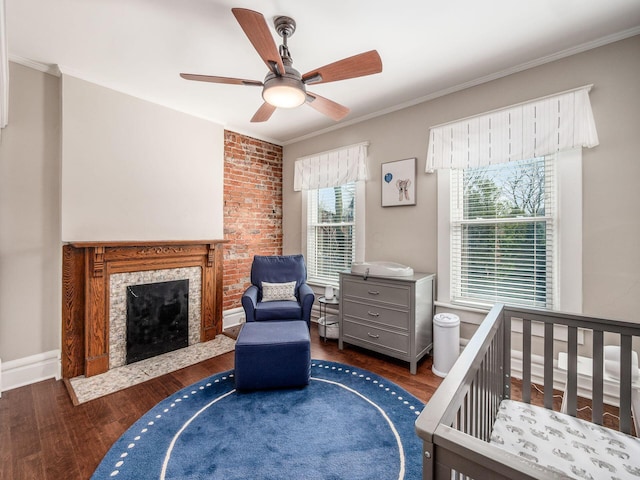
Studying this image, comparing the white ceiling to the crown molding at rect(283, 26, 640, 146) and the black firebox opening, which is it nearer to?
the crown molding at rect(283, 26, 640, 146)

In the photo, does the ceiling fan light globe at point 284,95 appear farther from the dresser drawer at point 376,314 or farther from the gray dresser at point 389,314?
the dresser drawer at point 376,314

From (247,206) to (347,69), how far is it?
2.65m

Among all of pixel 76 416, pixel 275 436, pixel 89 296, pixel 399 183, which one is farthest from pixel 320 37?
pixel 76 416

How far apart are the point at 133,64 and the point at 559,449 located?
3.61 m

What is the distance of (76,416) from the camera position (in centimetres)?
201

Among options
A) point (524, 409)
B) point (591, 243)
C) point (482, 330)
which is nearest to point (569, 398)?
point (524, 409)

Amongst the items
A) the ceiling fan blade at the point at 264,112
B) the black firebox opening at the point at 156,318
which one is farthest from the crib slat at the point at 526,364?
the black firebox opening at the point at 156,318

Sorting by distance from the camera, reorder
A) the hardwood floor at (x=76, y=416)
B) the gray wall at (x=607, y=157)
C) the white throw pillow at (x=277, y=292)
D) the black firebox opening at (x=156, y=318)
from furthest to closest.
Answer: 1. the white throw pillow at (x=277, y=292)
2. the black firebox opening at (x=156, y=318)
3. the gray wall at (x=607, y=157)
4. the hardwood floor at (x=76, y=416)

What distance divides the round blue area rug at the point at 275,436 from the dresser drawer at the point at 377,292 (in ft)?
2.37

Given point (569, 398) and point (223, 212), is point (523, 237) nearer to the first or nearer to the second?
point (569, 398)

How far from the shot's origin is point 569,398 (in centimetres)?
140

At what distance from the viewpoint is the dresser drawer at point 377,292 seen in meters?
2.66

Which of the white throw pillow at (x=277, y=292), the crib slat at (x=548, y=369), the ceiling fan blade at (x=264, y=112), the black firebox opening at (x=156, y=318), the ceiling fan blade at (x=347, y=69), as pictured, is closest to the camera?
the crib slat at (x=548, y=369)

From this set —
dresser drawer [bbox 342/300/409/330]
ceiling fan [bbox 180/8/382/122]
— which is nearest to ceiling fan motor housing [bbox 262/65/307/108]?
ceiling fan [bbox 180/8/382/122]
